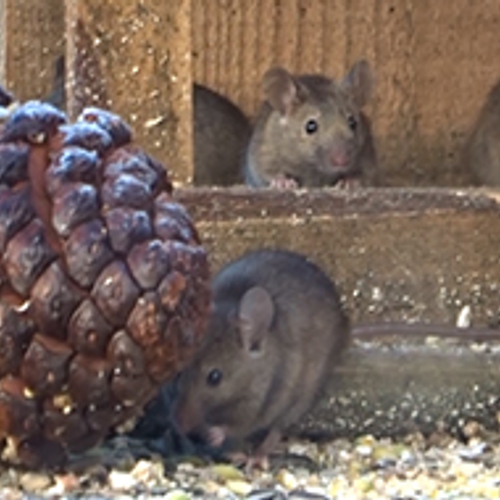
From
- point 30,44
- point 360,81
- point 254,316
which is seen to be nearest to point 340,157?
point 360,81

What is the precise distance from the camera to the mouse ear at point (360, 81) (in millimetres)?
4777

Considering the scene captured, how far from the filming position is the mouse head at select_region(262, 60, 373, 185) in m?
5.12

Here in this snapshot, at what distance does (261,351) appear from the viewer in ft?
12.6

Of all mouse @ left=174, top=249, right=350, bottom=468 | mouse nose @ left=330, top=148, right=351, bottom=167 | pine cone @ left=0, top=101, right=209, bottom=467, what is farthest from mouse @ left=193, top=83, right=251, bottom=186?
pine cone @ left=0, top=101, right=209, bottom=467

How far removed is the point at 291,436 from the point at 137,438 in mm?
447

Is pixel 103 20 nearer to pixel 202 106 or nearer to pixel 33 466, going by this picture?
pixel 33 466

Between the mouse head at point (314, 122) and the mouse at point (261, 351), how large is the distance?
4.00ft

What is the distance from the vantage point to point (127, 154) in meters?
2.83

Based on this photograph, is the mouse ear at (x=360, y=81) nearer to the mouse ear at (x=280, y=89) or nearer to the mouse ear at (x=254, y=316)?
the mouse ear at (x=280, y=89)

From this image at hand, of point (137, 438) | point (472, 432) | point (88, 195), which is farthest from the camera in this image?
point (472, 432)

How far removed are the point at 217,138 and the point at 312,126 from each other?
0.36 m

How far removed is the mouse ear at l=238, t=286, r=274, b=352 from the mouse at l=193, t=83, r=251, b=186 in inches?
48.5

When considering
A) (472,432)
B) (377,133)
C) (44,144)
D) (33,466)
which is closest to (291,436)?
(472,432)

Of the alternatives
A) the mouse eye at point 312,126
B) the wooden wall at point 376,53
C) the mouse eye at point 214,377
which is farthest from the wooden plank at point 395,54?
the mouse eye at point 214,377
